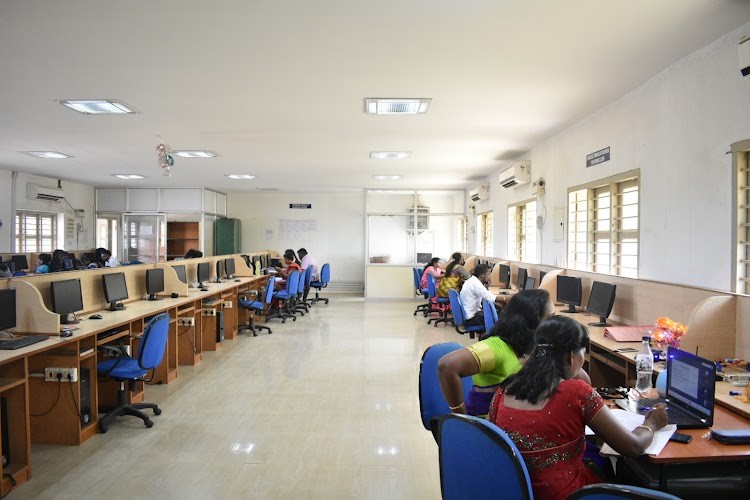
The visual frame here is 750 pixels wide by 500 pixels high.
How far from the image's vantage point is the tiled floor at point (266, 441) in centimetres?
277

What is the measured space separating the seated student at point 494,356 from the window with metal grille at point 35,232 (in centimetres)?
993

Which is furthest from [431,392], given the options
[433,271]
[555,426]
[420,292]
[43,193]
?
[43,193]

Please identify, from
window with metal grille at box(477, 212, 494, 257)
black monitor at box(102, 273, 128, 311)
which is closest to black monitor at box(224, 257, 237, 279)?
black monitor at box(102, 273, 128, 311)

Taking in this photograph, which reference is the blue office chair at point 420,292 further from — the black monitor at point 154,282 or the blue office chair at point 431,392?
the blue office chair at point 431,392

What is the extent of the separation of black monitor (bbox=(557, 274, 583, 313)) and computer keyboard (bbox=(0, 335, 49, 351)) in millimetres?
4495

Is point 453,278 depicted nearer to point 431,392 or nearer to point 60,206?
point 431,392

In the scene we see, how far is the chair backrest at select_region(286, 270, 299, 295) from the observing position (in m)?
8.41

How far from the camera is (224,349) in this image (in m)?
6.34

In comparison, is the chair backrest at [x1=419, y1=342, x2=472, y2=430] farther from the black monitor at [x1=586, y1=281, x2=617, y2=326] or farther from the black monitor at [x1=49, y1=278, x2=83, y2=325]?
the black monitor at [x1=49, y1=278, x2=83, y2=325]

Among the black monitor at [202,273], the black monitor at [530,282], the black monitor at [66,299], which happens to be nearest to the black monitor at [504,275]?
the black monitor at [530,282]

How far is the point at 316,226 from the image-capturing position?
530 inches

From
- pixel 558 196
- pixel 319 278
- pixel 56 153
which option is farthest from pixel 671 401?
pixel 319 278

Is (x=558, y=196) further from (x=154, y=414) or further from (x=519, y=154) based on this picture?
(x=154, y=414)

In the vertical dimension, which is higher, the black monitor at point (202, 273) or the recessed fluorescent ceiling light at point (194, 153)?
the recessed fluorescent ceiling light at point (194, 153)
